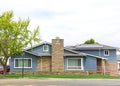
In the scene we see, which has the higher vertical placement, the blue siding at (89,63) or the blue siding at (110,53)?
the blue siding at (110,53)

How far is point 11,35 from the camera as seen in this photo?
154 ft

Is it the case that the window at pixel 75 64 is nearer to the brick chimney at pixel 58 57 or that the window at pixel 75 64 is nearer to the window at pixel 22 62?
the brick chimney at pixel 58 57

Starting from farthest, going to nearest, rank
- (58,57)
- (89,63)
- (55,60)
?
(89,63) → (58,57) → (55,60)

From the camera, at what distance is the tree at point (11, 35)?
4625cm

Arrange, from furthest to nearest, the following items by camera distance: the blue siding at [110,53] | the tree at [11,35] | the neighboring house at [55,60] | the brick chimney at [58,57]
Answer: the blue siding at [110,53]
the neighboring house at [55,60]
the brick chimney at [58,57]
the tree at [11,35]

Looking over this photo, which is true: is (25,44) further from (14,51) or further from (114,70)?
(114,70)

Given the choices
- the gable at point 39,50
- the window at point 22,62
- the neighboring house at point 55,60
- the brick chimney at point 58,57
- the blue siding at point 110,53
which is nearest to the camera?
the brick chimney at point 58,57

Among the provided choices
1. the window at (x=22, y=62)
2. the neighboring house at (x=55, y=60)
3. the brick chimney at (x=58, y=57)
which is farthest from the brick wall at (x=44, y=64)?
the window at (x=22, y=62)

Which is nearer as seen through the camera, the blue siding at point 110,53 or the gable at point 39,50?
the gable at point 39,50

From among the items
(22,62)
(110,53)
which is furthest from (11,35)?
(110,53)

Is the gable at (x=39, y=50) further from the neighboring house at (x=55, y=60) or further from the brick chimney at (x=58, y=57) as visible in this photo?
the brick chimney at (x=58, y=57)

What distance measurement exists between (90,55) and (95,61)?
1.22 meters

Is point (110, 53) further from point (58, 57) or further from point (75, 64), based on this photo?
point (58, 57)

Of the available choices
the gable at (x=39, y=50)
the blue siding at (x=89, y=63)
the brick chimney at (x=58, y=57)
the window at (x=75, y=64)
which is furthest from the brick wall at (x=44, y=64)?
the blue siding at (x=89, y=63)
